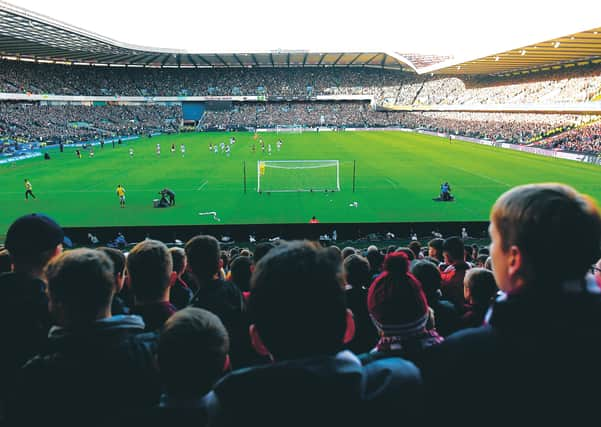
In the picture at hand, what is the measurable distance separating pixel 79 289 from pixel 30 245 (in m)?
1.74

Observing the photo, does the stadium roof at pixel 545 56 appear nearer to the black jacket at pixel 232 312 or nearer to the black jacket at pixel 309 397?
the black jacket at pixel 232 312

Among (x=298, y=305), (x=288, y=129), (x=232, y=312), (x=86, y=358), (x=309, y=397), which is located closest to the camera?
(x=309, y=397)

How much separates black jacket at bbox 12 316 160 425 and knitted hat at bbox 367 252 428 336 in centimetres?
179

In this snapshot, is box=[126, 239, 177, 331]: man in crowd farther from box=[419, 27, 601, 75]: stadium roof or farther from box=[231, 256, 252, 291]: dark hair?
box=[419, 27, 601, 75]: stadium roof

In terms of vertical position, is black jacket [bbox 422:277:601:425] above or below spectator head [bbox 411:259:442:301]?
above

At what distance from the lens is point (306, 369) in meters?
1.89

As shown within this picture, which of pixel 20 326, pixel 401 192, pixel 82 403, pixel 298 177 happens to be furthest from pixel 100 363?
pixel 298 177

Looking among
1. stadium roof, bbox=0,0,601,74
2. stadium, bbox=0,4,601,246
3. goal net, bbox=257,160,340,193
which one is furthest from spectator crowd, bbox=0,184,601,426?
stadium roof, bbox=0,0,601,74

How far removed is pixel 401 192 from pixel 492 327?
94.1 ft

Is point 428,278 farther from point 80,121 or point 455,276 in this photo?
point 80,121

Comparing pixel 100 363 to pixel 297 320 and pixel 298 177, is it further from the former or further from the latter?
pixel 298 177

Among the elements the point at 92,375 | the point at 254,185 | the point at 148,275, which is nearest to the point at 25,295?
the point at 148,275

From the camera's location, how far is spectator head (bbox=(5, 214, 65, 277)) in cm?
424

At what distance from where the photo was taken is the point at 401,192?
98.5 ft
